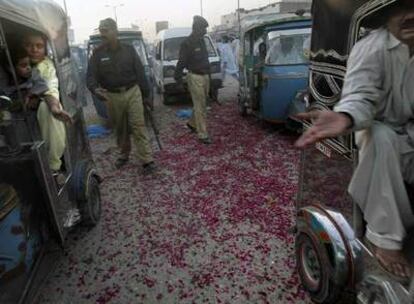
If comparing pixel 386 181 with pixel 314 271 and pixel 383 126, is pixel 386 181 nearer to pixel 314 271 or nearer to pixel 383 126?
pixel 383 126

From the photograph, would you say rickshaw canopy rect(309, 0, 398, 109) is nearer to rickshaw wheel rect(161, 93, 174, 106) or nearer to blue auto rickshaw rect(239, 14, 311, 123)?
blue auto rickshaw rect(239, 14, 311, 123)

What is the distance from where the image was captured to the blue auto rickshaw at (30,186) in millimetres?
2682

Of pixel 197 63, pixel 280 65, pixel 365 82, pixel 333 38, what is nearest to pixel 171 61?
pixel 197 63

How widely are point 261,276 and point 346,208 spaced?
3.84ft

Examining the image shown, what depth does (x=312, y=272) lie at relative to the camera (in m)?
3.02

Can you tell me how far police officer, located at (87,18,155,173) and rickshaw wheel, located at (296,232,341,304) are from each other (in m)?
3.44

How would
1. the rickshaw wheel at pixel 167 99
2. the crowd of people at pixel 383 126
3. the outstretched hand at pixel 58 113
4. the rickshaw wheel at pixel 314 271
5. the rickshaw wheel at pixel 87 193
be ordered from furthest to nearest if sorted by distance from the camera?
the rickshaw wheel at pixel 167 99
the rickshaw wheel at pixel 87 193
the outstretched hand at pixel 58 113
the rickshaw wheel at pixel 314 271
the crowd of people at pixel 383 126

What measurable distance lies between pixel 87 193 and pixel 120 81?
2177mm

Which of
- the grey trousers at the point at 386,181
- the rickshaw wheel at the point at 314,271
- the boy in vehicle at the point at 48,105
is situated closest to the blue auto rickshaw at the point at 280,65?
the rickshaw wheel at the point at 314,271

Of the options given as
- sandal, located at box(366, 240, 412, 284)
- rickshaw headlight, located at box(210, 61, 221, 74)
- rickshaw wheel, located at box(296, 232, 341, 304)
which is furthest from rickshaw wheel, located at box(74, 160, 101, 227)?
rickshaw headlight, located at box(210, 61, 221, 74)

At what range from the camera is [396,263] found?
6.27 ft

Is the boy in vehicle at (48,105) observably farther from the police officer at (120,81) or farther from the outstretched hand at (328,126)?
the outstretched hand at (328,126)

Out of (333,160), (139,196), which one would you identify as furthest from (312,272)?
(139,196)

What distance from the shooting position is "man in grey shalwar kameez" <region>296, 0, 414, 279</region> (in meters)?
1.84
